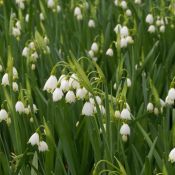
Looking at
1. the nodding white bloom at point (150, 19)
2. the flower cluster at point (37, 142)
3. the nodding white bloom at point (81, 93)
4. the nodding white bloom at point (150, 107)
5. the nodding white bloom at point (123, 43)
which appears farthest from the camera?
the nodding white bloom at point (150, 19)

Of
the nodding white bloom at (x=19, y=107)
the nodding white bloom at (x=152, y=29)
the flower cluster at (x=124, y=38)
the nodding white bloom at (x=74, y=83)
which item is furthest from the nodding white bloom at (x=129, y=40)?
the nodding white bloom at (x=74, y=83)

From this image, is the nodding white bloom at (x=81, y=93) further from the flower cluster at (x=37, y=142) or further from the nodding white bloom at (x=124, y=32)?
the nodding white bloom at (x=124, y=32)

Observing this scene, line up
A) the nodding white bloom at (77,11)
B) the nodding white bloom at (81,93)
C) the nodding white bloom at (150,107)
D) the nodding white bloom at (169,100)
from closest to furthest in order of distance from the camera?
the nodding white bloom at (81,93) → the nodding white bloom at (169,100) → the nodding white bloom at (150,107) → the nodding white bloom at (77,11)

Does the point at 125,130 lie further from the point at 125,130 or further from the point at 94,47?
the point at 94,47

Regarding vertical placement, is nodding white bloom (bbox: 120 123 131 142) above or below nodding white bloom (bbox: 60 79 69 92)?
below

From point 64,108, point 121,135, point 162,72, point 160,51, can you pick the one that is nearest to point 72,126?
point 64,108

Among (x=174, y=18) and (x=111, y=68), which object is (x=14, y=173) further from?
(x=174, y=18)

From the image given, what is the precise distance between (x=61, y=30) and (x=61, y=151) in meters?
1.86

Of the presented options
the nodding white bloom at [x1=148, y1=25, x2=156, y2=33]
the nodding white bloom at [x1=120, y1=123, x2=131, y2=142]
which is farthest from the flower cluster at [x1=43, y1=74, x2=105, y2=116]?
the nodding white bloom at [x1=148, y1=25, x2=156, y2=33]

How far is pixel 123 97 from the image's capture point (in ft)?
8.69

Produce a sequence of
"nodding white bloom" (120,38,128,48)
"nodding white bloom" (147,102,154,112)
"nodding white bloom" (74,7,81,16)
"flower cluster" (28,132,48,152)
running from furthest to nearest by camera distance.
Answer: "nodding white bloom" (74,7,81,16), "nodding white bloom" (120,38,128,48), "nodding white bloom" (147,102,154,112), "flower cluster" (28,132,48,152)

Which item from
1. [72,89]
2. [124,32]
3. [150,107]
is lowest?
[150,107]

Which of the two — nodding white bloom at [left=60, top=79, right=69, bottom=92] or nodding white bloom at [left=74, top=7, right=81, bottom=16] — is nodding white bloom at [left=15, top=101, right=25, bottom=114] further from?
nodding white bloom at [left=74, top=7, right=81, bottom=16]

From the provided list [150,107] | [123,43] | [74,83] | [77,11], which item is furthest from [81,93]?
[77,11]
